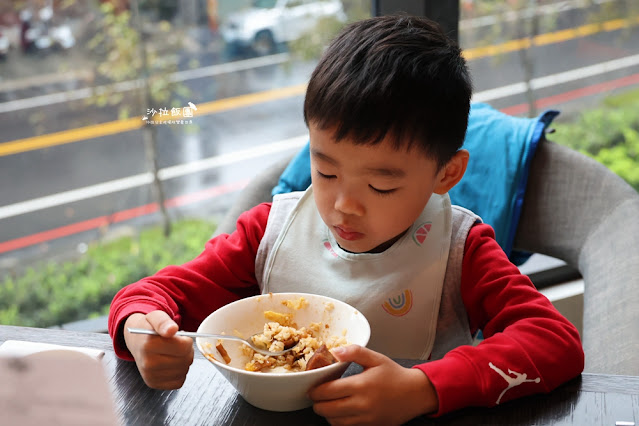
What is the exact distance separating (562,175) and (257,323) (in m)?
0.90

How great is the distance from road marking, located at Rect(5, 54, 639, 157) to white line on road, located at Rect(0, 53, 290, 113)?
0.12 meters

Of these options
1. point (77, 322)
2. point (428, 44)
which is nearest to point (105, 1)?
point (77, 322)

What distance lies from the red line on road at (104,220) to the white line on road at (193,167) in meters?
0.09

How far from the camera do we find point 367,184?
3.44ft

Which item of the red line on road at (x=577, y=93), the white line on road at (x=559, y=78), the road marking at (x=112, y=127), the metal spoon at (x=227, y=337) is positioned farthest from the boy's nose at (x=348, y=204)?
the red line on road at (x=577, y=93)

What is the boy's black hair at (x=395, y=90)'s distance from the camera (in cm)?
103

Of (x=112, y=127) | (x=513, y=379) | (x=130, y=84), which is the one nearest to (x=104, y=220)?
(x=112, y=127)

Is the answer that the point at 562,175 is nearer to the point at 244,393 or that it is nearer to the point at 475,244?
the point at 475,244

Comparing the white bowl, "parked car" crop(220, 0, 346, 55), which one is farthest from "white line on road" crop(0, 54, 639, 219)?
the white bowl

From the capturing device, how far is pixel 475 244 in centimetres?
120

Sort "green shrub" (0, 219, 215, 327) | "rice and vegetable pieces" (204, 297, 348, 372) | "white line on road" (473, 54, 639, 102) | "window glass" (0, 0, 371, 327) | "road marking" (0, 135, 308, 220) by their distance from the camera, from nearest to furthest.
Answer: "rice and vegetable pieces" (204, 297, 348, 372) < "window glass" (0, 0, 371, 327) < "road marking" (0, 135, 308, 220) < "green shrub" (0, 219, 215, 327) < "white line on road" (473, 54, 639, 102)

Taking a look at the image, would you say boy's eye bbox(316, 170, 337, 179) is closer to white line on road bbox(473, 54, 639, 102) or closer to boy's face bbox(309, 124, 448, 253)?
boy's face bbox(309, 124, 448, 253)

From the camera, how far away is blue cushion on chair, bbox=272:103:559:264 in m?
1.61

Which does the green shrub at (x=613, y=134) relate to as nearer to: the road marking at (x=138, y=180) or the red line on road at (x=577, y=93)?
the red line on road at (x=577, y=93)
